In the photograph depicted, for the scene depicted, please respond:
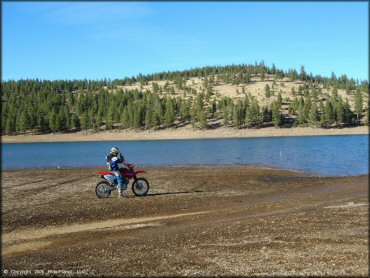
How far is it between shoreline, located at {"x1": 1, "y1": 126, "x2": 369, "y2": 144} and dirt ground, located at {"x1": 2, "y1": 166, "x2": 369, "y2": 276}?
386 ft

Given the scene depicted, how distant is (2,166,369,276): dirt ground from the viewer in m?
10.4

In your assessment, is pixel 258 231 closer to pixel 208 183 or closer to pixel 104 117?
pixel 208 183

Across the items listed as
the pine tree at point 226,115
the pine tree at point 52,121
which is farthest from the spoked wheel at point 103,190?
the pine tree at point 52,121

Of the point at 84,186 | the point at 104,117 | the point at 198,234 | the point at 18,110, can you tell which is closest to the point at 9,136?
the point at 18,110

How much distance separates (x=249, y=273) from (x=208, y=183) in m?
20.4

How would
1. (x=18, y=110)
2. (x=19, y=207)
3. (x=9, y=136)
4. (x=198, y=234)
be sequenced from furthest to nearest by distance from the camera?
(x=18, y=110), (x=9, y=136), (x=19, y=207), (x=198, y=234)

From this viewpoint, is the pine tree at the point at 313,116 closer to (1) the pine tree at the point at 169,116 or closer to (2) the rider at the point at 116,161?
(1) the pine tree at the point at 169,116

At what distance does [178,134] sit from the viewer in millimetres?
150625

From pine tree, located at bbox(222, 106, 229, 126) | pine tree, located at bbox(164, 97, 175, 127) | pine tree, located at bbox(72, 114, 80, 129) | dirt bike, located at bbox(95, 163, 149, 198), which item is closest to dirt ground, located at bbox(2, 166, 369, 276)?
dirt bike, located at bbox(95, 163, 149, 198)

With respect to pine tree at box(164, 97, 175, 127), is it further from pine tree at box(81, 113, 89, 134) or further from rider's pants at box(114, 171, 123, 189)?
rider's pants at box(114, 171, 123, 189)

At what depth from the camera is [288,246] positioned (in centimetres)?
1220

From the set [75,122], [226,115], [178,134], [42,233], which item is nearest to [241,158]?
[42,233]

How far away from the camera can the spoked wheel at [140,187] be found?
23641 millimetres

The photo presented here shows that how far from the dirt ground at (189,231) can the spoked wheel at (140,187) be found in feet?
2.22
